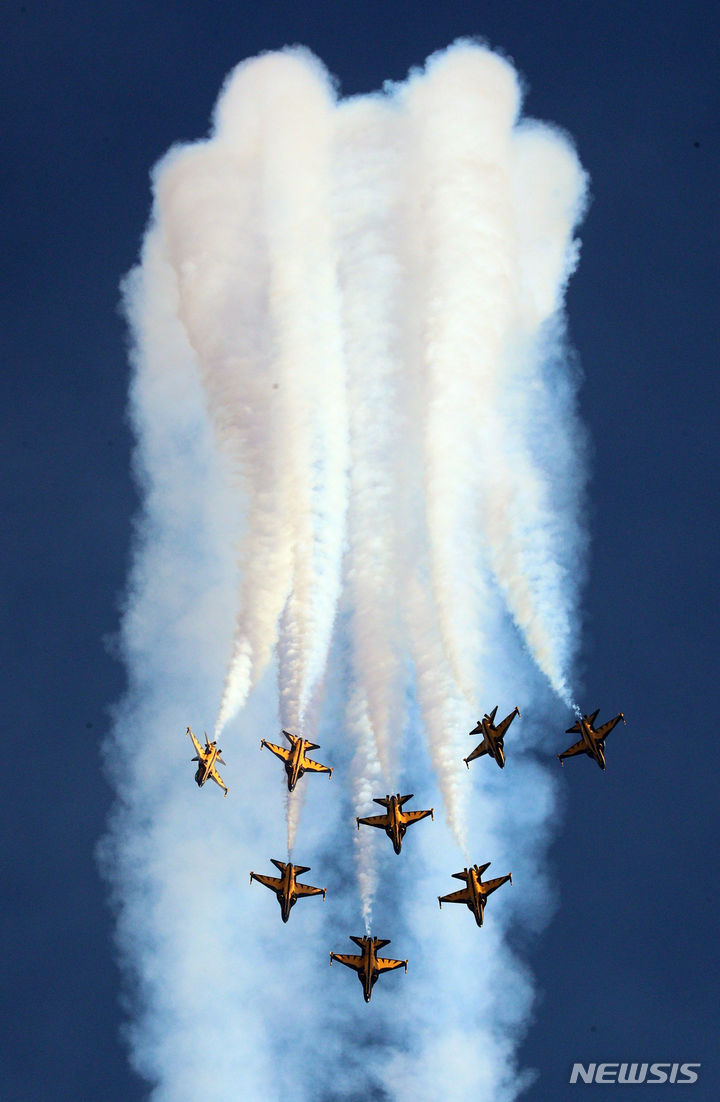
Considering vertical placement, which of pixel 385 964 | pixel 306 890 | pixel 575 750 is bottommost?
pixel 385 964

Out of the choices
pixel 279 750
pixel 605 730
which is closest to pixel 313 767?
pixel 279 750

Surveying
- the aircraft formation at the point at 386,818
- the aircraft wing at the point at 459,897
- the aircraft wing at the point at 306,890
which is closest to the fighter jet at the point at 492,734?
the aircraft formation at the point at 386,818

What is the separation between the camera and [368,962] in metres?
54.6

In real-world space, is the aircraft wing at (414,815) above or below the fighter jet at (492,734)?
below

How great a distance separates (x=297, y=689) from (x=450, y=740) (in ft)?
27.7

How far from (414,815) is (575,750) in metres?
10.1

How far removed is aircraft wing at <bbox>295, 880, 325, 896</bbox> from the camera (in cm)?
5559

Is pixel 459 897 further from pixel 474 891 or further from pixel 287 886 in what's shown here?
pixel 287 886

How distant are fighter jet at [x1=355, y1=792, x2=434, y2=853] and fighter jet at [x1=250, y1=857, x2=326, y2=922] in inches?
195

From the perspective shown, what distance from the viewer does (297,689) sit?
158ft

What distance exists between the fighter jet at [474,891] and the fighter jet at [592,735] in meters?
8.24

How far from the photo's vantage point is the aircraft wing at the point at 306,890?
55594mm

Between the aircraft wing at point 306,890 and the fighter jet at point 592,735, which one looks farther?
the aircraft wing at point 306,890

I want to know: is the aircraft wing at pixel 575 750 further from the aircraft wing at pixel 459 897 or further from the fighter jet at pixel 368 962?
the fighter jet at pixel 368 962
